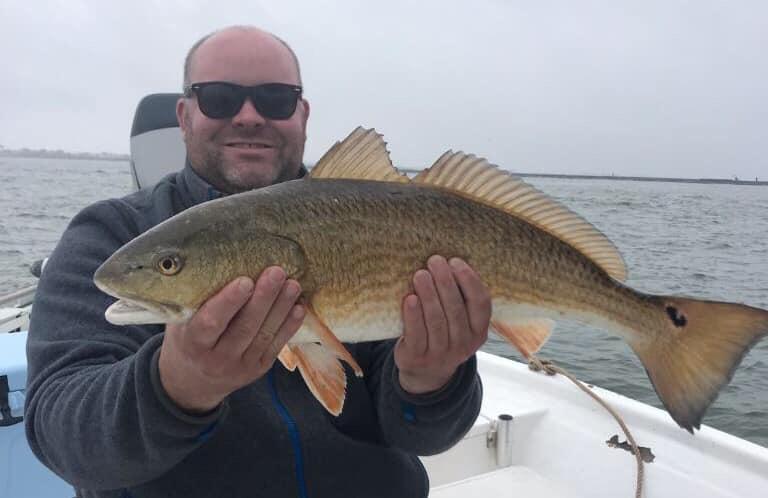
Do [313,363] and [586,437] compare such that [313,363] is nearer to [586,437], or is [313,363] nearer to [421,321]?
[421,321]

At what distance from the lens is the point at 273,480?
7.66 ft

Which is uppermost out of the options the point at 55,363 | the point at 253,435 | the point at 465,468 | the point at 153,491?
the point at 55,363

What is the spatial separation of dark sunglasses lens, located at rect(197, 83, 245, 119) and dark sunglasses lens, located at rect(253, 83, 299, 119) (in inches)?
3.0

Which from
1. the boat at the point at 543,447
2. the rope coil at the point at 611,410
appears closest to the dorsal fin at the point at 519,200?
the rope coil at the point at 611,410

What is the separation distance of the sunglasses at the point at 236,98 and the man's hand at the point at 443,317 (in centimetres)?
115

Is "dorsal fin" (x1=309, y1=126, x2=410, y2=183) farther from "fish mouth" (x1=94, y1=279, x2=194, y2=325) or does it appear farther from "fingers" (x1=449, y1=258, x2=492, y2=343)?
"fish mouth" (x1=94, y1=279, x2=194, y2=325)

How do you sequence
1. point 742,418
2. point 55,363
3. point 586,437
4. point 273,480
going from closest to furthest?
point 55,363
point 273,480
point 586,437
point 742,418

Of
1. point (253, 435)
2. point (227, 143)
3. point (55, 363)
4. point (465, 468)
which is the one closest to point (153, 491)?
point (253, 435)

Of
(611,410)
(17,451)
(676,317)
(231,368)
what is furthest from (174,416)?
(611,410)

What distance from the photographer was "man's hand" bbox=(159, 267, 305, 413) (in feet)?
5.88

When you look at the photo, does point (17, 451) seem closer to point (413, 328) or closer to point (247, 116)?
point (247, 116)

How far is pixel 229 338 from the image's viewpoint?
5.97 feet

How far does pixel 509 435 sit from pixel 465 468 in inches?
15.5

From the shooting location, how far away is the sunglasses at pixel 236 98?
276 centimetres
